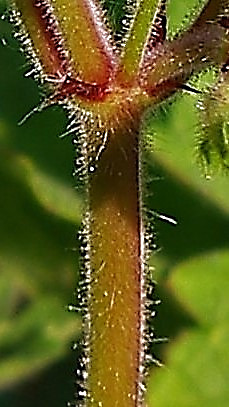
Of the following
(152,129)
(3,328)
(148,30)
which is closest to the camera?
(148,30)

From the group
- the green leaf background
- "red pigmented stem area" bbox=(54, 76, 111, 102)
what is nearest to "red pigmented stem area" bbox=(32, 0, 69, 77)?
"red pigmented stem area" bbox=(54, 76, 111, 102)

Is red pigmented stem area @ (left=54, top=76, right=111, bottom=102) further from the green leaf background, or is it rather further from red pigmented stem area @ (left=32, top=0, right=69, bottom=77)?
the green leaf background

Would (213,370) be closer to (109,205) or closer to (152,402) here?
(152,402)

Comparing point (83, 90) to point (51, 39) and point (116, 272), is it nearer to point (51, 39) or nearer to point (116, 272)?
point (51, 39)

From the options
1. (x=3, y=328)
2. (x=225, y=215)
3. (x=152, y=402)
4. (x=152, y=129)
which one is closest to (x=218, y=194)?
(x=225, y=215)

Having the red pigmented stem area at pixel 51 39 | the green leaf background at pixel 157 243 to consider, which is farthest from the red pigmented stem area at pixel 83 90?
the green leaf background at pixel 157 243

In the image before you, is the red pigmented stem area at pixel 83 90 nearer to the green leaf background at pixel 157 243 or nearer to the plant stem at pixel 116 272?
the plant stem at pixel 116 272

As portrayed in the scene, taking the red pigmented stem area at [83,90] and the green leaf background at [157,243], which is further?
the green leaf background at [157,243]
